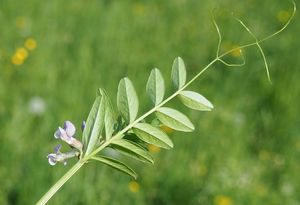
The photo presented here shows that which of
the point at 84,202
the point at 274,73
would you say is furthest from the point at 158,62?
the point at 84,202

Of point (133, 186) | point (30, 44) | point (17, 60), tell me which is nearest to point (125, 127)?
point (133, 186)

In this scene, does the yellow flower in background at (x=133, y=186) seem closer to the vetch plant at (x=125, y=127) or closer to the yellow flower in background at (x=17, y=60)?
the yellow flower in background at (x=17, y=60)

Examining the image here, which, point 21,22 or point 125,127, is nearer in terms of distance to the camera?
point 125,127

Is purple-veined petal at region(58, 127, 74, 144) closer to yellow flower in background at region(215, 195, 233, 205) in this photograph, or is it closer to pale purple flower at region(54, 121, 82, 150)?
pale purple flower at region(54, 121, 82, 150)

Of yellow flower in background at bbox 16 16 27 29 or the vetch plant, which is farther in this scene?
yellow flower in background at bbox 16 16 27 29

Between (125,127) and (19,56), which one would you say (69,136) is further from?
(19,56)

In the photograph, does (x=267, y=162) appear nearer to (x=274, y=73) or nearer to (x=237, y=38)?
(x=274, y=73)

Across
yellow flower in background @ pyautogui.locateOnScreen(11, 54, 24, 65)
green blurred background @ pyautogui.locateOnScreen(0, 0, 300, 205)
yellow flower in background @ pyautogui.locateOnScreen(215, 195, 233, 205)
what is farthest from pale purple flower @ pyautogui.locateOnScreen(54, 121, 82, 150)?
yellow flower in background @ pyautogui.locateOnScreen(11, 54, 24, 65)

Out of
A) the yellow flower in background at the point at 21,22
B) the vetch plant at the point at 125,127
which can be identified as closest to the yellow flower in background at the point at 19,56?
the yellow flower in background at the point at 21,22
